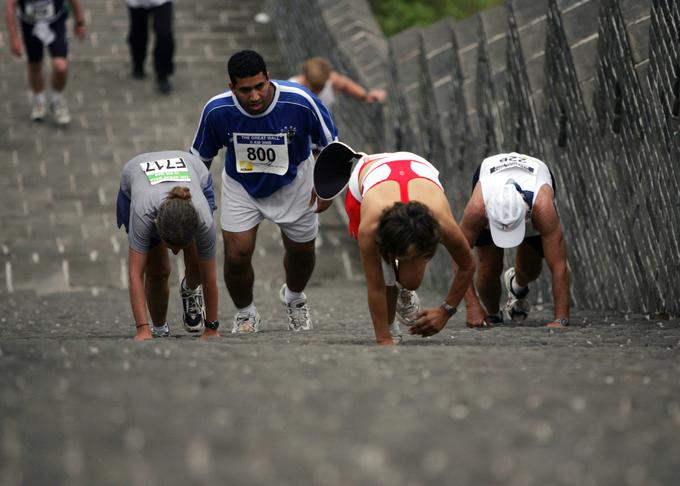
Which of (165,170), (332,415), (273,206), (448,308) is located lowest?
(332,415)

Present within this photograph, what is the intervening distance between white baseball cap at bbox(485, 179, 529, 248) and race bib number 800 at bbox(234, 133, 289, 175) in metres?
1.24

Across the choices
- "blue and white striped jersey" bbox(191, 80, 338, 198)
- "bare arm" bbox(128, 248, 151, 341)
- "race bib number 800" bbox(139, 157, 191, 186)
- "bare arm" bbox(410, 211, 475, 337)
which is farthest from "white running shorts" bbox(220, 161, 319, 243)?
"bare arm" bbox(410, 211, 475, 337)

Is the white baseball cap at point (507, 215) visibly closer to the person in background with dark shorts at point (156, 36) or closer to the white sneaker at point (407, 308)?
the white sneaker at point (407, 308)

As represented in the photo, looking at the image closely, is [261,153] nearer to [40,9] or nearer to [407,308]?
[407,308]

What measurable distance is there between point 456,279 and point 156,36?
9585mm

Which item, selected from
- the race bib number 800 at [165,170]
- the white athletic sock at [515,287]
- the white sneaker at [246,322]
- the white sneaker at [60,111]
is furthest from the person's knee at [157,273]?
the white sneaker at [60,111]

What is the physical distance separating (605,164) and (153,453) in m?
5.97

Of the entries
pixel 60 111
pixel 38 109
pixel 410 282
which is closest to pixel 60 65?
pixel 60 111

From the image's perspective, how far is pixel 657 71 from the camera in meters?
7.35

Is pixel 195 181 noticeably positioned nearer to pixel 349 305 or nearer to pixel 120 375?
pixel 120 375

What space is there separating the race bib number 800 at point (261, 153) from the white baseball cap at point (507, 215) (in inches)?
48.7

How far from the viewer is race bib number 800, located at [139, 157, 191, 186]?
20.5 feet

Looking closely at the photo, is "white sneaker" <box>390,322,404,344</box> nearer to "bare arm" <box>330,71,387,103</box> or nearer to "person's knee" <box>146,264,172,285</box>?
"person's knee" <box>146,264,172,285</box>

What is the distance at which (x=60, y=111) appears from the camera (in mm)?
14484
